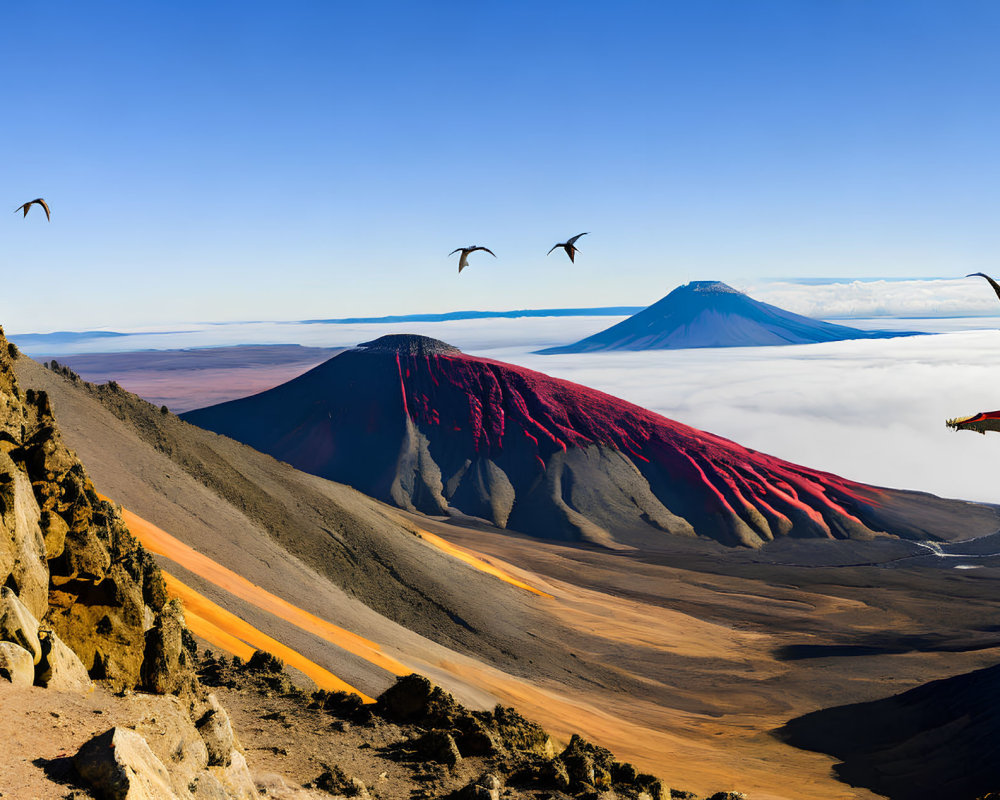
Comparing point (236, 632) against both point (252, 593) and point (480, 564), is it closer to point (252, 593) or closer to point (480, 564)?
point (252, 593)

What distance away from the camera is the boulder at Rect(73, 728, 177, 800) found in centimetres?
897

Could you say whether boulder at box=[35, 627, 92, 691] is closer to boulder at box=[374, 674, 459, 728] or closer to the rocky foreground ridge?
the rocky foreground ridge

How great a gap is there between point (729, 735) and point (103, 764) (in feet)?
118

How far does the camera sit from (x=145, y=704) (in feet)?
40.9

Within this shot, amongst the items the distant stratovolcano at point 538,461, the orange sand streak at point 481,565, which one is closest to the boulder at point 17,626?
the orange sand streak at point 481,565

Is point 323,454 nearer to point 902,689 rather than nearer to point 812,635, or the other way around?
point 812,635

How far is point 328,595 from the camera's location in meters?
39.2

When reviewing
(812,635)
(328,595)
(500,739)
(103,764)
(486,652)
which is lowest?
(812,635)

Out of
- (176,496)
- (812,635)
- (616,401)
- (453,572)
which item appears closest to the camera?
(176,496)

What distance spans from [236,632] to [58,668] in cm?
1542

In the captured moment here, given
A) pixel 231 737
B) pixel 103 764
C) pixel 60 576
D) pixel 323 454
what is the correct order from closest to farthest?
1. pixel 103 764
2. pixel 231 737
3. pixel 60 576
4. pixel 323 454

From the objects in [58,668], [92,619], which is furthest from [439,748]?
[58,668]

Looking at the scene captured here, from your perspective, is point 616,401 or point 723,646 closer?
point 723,646

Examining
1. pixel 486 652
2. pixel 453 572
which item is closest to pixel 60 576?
pixel 486 652
